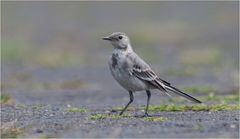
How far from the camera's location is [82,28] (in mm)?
39875

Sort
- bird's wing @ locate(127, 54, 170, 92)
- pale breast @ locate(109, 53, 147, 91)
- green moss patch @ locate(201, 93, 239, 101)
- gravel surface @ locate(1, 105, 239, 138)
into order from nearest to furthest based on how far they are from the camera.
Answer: gravel surface @ locate(1, 105, 239, 138) → pale breast @ locate(109, 53, 147, 91) → bird's wing @ locate(127, 54, 170, 92) → green moss patch @ locate(201, 93, 239, 101)

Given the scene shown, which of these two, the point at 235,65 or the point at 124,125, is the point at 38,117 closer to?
the point at 124,125

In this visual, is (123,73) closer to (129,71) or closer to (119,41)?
(129,71)

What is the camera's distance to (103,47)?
3362 centimetres

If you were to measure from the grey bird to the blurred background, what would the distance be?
10.7 feet

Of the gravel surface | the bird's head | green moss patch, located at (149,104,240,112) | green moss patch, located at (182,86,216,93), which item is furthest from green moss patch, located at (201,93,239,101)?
the bird's head

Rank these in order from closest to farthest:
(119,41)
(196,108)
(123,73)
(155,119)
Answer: (155,119) < (123,73) < (119,41) < (196,108)

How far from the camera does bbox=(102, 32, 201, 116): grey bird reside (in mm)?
14680

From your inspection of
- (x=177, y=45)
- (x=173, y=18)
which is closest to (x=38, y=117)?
(x=177, y=45)

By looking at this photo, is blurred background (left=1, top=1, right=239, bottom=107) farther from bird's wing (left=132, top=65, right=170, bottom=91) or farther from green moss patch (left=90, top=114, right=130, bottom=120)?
green moss patch (left=90, top=114, right=130, bottom=120)

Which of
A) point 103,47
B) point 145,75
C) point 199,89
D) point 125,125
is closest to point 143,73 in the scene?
point 145,75

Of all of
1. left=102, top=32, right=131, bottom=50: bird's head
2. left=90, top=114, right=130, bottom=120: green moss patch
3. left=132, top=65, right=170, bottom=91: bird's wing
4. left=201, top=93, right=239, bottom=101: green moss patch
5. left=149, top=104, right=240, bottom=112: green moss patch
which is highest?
left=102, top=32, right=131, bottom=50: bird's head

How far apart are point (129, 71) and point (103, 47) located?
19.0 m

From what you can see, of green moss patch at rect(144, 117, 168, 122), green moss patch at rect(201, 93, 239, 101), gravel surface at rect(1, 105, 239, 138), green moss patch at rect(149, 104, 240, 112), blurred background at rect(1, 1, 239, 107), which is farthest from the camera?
blurred background at rect(1, 1, 239, 107)
